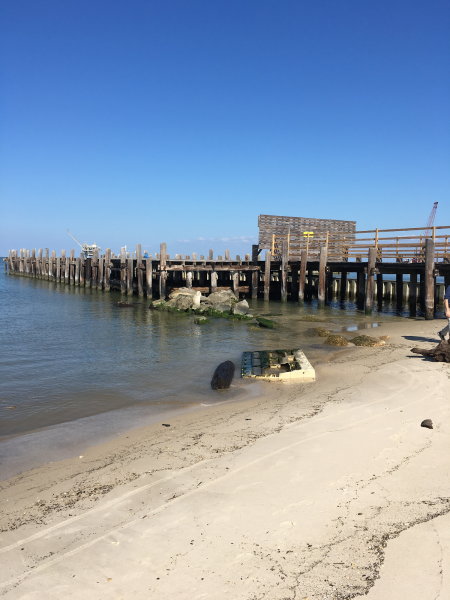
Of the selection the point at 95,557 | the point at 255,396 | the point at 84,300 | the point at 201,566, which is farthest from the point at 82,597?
the point at 84,300

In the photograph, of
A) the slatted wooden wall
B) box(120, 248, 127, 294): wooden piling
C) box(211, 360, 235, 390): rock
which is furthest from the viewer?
box(120, 248, 127, 294): wooden piling

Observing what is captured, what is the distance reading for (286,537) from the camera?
380cm

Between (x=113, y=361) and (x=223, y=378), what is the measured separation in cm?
455

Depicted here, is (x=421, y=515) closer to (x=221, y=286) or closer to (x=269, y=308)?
(x=269, y=308)

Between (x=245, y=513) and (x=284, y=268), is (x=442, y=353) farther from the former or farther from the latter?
(x=284, y=268)

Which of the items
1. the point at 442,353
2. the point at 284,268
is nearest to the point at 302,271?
the point at 284,268

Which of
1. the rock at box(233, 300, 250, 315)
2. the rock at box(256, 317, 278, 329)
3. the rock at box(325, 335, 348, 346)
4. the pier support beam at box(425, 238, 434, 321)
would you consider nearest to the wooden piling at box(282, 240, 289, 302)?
the rock at box(233, 300, 250, 315)

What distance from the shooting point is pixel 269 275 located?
3105 centimetres

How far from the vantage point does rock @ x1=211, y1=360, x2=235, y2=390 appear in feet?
32.0

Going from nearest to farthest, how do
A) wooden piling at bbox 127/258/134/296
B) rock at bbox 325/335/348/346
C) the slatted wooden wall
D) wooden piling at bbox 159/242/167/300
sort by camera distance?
1. rock at bbox 325/335/348/346
2. wooden piling at bbox 159/242/167/300
3. the slatted wooden wall
4. wooden piling at bbox 127/258/134/296

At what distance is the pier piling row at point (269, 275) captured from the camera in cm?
2289

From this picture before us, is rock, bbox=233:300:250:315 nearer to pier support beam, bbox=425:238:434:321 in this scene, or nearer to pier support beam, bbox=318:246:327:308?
pier support beam, bbox=318:246:327:308

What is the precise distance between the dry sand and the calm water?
170cm

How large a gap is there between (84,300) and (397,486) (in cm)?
2919
